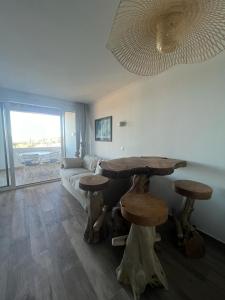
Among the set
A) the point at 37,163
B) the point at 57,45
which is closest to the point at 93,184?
the point at 57,45

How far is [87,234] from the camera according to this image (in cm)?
185

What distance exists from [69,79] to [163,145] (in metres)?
2.19

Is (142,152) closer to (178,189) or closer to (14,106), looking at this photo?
(178,189)

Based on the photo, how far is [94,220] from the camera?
187 cm

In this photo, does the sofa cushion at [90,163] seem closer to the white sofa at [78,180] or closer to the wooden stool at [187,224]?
the white sofa at [78,180]

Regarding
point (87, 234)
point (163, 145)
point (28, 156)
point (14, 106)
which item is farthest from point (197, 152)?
point (28, 156)

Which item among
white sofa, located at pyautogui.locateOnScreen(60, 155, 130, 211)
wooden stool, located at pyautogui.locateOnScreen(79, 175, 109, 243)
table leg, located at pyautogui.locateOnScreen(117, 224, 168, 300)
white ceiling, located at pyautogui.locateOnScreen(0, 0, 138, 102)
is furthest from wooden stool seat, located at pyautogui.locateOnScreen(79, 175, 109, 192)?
white ceiling, located at pyautogui.locateOnScreen(0, 0, 138, 102)

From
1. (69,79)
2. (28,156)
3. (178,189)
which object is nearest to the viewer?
(178,189)

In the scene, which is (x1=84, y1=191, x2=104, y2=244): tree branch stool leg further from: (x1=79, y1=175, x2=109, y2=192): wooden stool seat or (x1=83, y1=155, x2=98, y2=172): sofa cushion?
(x1=83, y1=155, x2=98, y2=172): sofa cushion

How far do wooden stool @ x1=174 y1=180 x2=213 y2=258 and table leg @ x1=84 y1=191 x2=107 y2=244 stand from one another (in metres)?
1.00

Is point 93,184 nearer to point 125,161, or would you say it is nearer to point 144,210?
point 125,161

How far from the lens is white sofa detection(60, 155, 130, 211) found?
2.40m

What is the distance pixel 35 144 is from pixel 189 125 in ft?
16.2

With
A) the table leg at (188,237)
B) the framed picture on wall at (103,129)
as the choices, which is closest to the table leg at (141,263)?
the table leg at (188,237)
